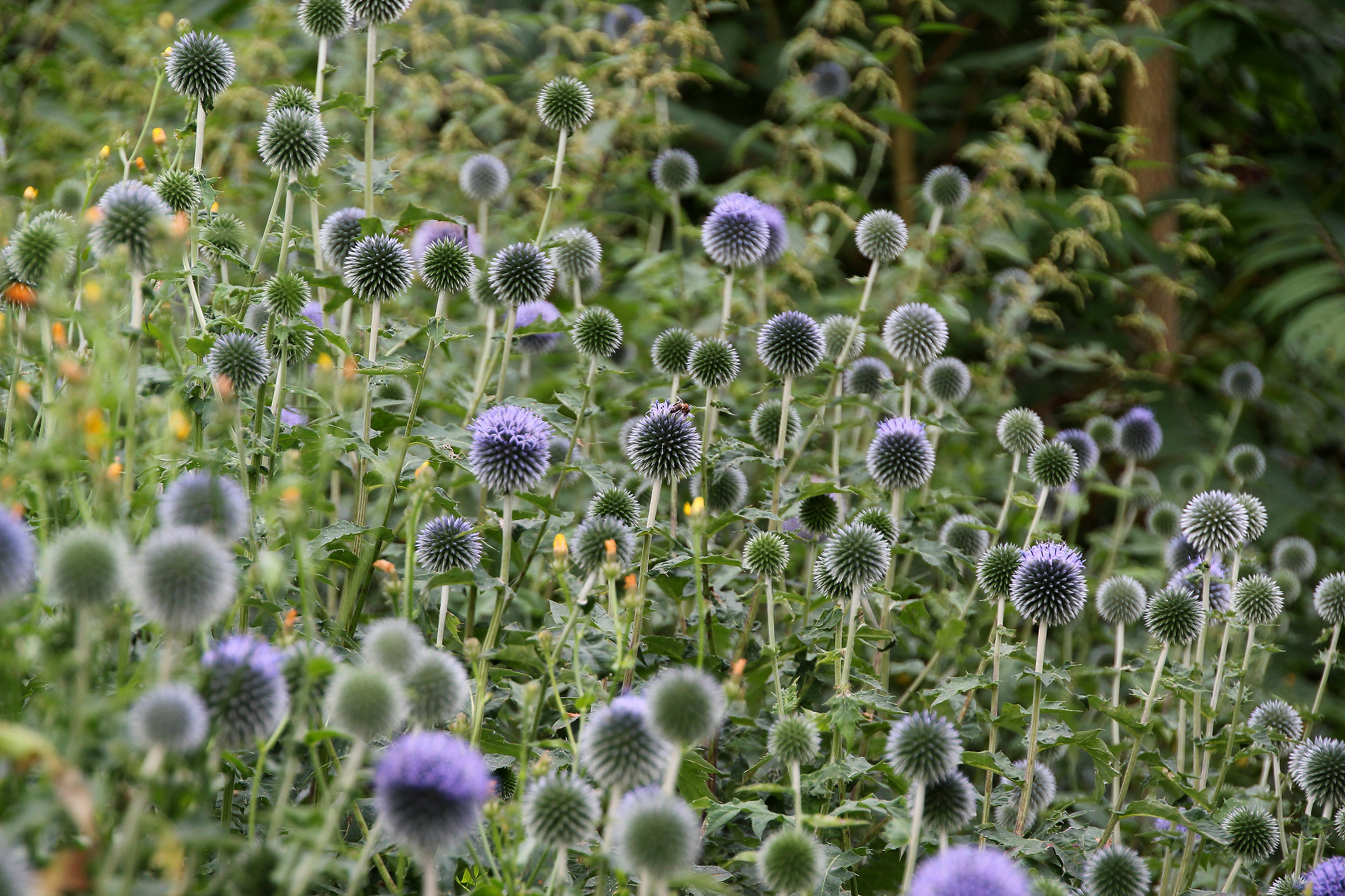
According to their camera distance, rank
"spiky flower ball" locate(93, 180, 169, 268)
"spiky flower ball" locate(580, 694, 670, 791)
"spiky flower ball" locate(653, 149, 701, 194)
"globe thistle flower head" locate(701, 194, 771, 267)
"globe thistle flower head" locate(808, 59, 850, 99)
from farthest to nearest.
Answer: "globe thistle flower head" locate(808, 59, 850, 99), "spiky flower ball" locate(653, 149, 701, 194), "globe thistle flower head" locate(701, 194, 771, 267), "spiky flower ball" locate(93, 180, 169, 268), "spiky flower ball" locate(580, 694, 670, 791)

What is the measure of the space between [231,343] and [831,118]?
8.28 feet

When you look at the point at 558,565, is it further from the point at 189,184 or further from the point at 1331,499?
the point at 1331,499

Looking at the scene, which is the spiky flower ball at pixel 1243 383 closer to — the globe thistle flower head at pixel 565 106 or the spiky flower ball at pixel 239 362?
the globe thistle flower head at pixel 565 106

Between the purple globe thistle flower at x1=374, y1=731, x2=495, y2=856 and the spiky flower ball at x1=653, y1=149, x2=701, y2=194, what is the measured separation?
8.31 feet

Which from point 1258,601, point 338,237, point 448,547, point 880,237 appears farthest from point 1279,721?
point 338,237

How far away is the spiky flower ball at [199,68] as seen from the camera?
8.32 ft

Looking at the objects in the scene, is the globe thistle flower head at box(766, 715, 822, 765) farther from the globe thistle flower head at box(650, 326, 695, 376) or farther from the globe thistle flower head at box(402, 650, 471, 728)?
the globe thistle flower head at box(650, 326, 695, 376)

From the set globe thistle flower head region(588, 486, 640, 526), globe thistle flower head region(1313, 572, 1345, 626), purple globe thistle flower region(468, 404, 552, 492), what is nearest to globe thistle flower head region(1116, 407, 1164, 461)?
globe thistle flower head region(1313, 572, 1345, 626)

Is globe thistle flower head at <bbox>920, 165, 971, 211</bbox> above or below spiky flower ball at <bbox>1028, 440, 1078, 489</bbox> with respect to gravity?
above

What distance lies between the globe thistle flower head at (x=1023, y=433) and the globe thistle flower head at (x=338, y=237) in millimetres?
1817

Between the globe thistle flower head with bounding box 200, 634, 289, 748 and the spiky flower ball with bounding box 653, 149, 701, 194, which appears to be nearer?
the globe thistle flower head with bounding box 200, 634, 289, 748

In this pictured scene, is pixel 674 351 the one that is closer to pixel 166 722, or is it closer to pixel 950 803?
pixel 950 803

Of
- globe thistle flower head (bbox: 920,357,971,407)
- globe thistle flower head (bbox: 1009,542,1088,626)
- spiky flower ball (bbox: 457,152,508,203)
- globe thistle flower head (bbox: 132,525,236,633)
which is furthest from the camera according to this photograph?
spiky flower ball (bbox: 457,152,508,203)

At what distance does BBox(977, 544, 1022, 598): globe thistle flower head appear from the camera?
239cm
